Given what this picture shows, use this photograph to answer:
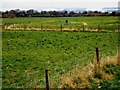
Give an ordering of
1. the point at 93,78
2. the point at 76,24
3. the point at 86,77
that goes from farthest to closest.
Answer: the point at 76,24
the point at 93,78
the point at 86,77

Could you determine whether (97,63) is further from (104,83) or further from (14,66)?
(14,66)

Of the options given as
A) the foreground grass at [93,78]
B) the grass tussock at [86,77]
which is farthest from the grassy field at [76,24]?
the grass tussock at [86,77]

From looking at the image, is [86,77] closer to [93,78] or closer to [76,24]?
[93,78]

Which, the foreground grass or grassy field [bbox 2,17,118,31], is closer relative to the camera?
the foreground grass

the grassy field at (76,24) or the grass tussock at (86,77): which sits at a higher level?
the grassy field at (76,24)

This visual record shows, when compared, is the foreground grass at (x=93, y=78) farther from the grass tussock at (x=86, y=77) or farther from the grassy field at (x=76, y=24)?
the grassy field at (x=76, y=24)

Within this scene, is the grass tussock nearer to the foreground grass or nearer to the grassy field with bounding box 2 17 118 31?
the foreground grass

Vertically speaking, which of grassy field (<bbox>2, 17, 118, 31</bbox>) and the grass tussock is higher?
grassy field (<bbox>2, 17, 118, 31</bbox>)

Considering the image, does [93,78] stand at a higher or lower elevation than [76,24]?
lower

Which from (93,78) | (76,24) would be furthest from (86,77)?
(76,24)

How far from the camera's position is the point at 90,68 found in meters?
8.12

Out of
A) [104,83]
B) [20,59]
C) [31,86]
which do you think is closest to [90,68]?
[104,83]

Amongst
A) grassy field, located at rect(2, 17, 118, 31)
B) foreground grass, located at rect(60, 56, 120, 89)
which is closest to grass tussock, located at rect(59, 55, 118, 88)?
foreground grass, located at rect(60, 56, 120, 89)

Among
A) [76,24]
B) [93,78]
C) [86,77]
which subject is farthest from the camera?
[76,24]
